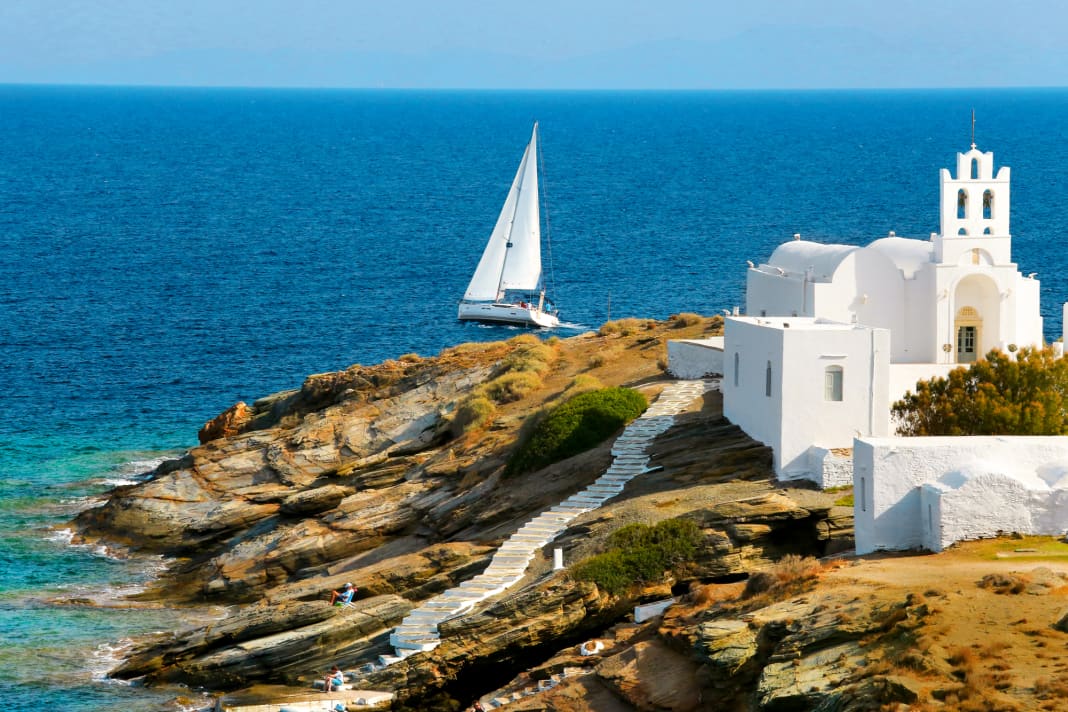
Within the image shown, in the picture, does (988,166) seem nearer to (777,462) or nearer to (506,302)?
(777,462)

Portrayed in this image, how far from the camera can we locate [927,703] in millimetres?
27672

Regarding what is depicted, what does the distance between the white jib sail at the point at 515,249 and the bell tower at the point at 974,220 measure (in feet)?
187

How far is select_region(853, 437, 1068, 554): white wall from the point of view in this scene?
3647 centimetres

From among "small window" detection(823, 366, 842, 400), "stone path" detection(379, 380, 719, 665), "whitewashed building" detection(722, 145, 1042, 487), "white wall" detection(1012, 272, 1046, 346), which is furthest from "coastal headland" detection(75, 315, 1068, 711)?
"white wall" detection(1012, 272, 1046, 346)

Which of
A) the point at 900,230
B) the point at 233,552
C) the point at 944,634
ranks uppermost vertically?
the point at 900,230

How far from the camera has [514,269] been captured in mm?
109812

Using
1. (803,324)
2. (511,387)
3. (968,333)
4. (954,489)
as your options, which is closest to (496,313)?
(511,387)

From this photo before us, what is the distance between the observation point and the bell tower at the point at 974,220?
171 feet

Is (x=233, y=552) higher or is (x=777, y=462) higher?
(x=777, y=462)

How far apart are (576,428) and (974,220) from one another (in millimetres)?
14129

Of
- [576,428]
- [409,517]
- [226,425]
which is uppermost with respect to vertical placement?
[576,428]

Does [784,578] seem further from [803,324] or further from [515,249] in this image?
[515,249]

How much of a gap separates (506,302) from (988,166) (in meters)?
59.7

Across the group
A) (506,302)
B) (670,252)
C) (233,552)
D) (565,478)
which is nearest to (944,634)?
(565,478)
